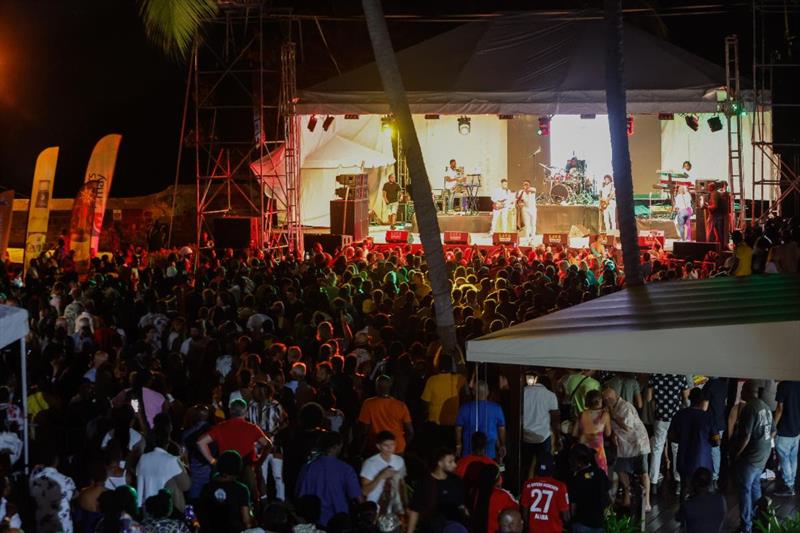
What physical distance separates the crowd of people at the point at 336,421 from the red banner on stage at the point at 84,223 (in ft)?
21.3

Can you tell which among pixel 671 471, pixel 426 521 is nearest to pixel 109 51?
pixel 671 471

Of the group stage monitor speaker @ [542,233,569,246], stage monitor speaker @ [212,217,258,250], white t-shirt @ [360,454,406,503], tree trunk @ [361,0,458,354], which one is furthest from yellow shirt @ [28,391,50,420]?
stage monitor speaker @ [542,233,569,246]

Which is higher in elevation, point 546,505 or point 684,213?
point 684,213

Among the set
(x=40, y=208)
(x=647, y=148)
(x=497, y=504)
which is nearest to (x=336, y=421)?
(x=497, y=504)

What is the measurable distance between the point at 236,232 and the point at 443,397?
14.2 m

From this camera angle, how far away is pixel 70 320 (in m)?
15.0

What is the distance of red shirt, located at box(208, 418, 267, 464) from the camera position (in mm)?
9562

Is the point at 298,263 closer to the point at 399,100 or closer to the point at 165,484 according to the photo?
the point at 399,100

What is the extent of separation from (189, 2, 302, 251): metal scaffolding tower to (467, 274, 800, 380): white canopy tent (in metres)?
14.9

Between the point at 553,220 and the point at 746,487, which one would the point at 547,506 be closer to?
the point at 746,487

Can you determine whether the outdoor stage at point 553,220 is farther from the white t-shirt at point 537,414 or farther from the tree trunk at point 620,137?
the white t-shirt at point 537,414

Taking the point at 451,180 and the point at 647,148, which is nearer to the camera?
the point at 451,180

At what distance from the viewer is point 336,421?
34.0ft

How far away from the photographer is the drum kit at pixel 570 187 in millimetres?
31109
